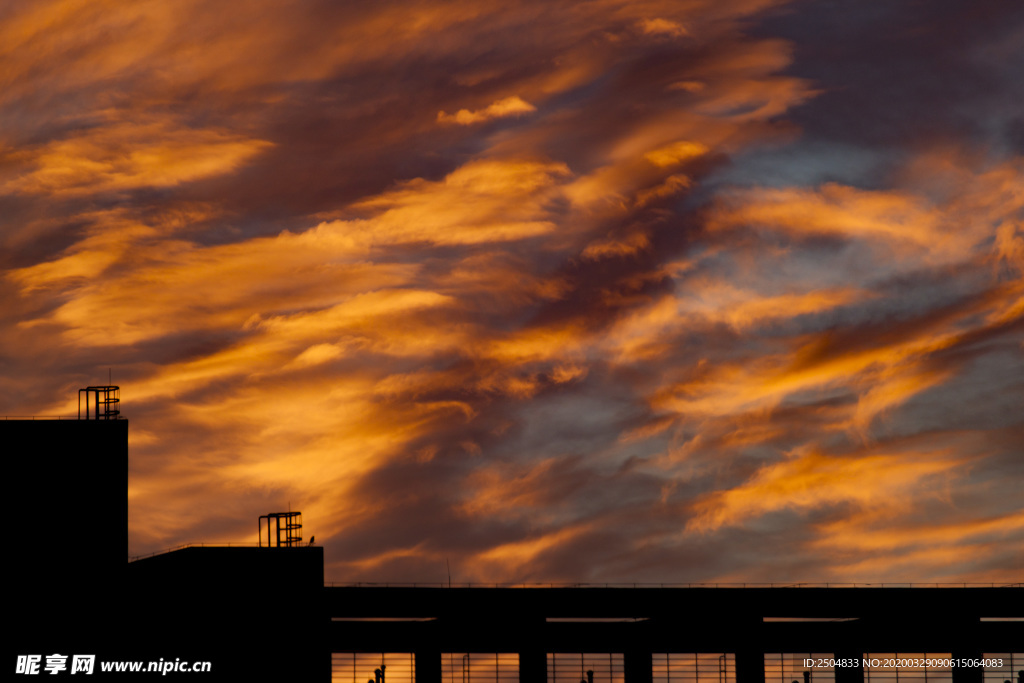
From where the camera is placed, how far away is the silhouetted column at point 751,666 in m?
74.6

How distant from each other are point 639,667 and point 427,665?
1400cm

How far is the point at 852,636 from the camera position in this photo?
7638 cm

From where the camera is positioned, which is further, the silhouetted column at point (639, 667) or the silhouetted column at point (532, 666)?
the silhouetted column at point (639, 667)

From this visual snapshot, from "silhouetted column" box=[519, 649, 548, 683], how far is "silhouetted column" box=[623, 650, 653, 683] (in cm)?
599

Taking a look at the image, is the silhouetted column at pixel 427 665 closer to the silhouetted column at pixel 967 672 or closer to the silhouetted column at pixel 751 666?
the silhouetted column at pixel 751 666

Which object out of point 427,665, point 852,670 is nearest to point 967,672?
point 852,670

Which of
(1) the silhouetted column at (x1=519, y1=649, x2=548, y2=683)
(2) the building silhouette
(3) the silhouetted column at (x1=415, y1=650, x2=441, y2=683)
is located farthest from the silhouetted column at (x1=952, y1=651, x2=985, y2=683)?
(3) the silhouetted column at (x1=415, y1=650, x2=441, y2=683)

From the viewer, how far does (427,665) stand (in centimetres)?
7419

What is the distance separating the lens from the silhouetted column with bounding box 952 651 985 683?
2953 inches

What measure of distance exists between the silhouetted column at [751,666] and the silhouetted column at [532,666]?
12670 millimetres

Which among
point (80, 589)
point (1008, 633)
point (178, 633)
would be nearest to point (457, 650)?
point (178, 633)

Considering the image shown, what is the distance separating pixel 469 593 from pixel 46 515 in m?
25.7

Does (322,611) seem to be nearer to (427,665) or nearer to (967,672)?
(427,665)

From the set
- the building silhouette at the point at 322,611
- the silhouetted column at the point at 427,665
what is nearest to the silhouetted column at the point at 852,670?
the building silhouette at the point at 322,611
